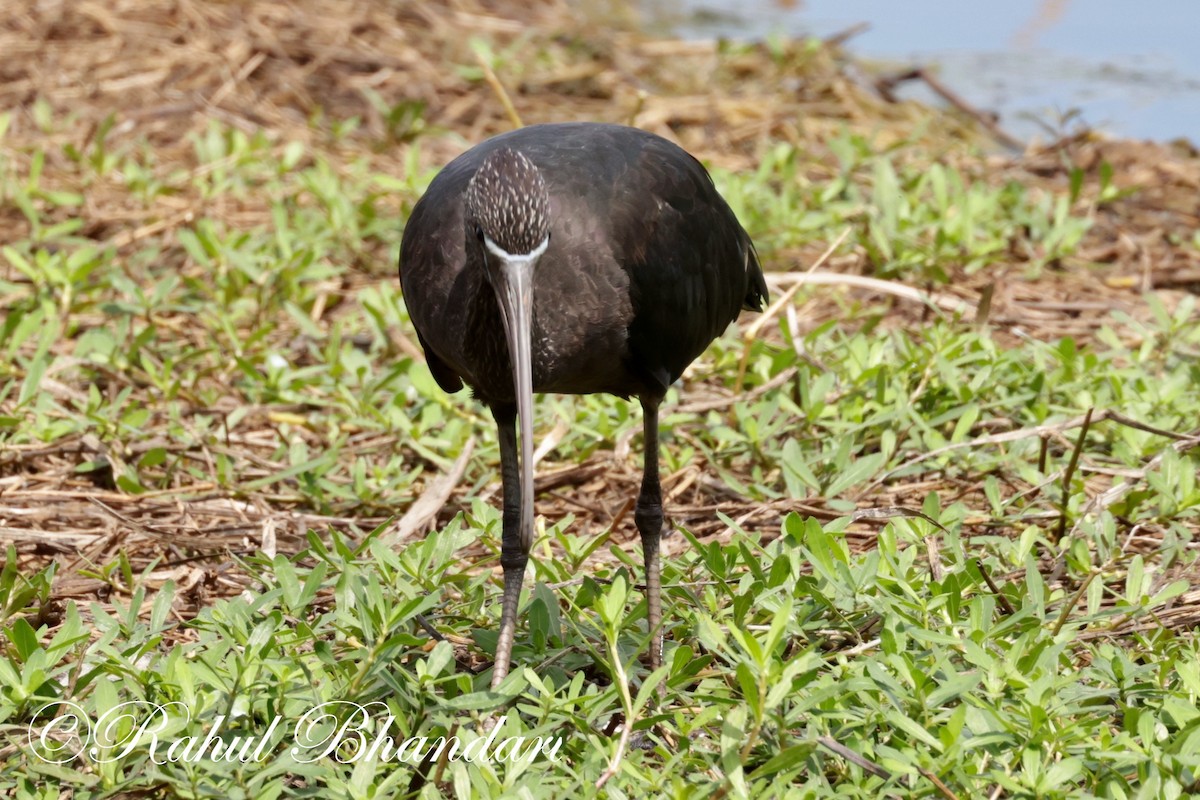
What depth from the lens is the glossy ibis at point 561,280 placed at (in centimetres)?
346

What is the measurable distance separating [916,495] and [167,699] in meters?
2.56

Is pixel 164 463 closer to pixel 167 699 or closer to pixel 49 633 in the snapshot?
pixel 49 633

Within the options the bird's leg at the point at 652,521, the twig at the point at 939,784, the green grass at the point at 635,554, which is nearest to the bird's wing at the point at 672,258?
the bird's leg at the point at 652,521

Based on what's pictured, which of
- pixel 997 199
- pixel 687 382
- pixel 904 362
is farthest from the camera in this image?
pixel 997 199

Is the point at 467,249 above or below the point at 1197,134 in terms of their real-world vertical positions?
above

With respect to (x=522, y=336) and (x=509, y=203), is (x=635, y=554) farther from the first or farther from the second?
(x=509, y=203)

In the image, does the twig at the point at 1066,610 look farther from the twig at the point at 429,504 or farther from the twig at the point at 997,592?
the twig at the point at 429,504

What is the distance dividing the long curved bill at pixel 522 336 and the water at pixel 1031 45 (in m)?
5.87

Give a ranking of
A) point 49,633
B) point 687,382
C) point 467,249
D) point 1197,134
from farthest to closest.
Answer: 1. point 1197,134
2. point 687,382
3. point 49,633
4. point 467,249

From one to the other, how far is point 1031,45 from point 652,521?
7.95 m

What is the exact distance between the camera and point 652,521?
4176 millimetres

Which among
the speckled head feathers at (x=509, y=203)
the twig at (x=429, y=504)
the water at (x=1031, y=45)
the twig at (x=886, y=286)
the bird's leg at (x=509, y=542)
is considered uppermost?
the speckled head feathers at (x=509, y=203)

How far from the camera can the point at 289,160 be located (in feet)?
23.6

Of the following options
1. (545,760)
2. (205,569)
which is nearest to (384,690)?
(545,760)
